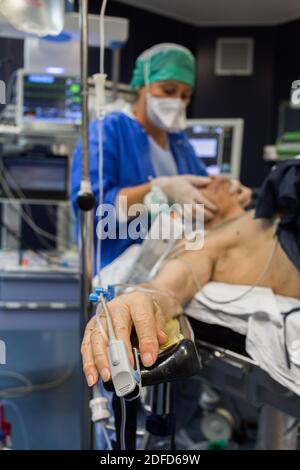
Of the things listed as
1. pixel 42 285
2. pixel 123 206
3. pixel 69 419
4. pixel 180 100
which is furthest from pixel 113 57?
pixel 69 419

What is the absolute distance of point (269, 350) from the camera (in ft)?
3.09

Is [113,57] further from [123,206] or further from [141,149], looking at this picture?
[123,206]

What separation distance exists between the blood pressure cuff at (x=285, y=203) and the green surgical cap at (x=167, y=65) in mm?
587

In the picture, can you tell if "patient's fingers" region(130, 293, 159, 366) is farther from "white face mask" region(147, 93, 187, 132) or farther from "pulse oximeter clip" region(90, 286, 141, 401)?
"white face mask" region(147, 93, 187, 132)

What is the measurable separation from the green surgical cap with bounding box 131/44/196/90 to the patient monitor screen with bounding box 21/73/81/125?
26.7 inches

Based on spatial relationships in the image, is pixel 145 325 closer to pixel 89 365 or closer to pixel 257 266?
pixel 89 365

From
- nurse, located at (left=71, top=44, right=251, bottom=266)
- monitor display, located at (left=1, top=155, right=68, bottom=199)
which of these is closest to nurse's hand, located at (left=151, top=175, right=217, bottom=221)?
nurse, located at (left=71, top=44, right=251, bottom=266)

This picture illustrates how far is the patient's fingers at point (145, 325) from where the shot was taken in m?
0.72

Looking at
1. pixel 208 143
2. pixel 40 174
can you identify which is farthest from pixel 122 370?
pixel 208 143

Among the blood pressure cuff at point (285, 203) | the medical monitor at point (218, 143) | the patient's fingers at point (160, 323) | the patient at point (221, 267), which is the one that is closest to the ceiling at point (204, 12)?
the medical monitor at point (218, 143)

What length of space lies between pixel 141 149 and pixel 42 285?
37.3 inches

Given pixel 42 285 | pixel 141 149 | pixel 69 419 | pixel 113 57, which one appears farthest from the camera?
pixel 113 57

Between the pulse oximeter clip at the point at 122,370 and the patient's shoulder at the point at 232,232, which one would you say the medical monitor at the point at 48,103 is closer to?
the patient's shoulder at the point at 232,232

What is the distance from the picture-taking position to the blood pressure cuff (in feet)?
3.59
